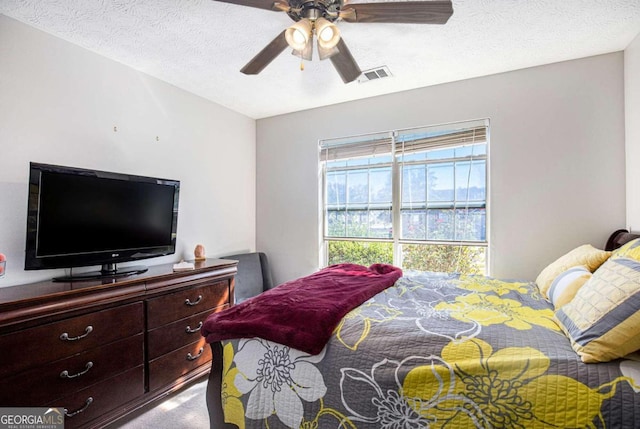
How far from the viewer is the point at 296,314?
1460 millimetres

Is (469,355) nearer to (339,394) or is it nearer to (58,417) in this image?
(339,394)

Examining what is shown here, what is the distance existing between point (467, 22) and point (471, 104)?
1023mm

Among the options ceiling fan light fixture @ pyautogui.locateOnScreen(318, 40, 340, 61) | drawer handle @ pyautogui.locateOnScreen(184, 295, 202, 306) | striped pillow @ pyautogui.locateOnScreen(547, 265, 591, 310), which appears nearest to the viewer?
striped pillow @ pyautogui.locateOnScreen(547, 265, 591, 310)

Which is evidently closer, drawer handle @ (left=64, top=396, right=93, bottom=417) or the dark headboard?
drawer handle @ (left=64, top=396, right=93, bottom=417)

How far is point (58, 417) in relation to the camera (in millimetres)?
1629

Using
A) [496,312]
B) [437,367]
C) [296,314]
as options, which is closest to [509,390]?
[437,367]

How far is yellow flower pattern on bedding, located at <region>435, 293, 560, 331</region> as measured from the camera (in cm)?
143

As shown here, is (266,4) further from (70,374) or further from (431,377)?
(70,374)

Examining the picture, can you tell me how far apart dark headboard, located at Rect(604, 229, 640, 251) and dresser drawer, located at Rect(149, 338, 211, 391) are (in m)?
3.28

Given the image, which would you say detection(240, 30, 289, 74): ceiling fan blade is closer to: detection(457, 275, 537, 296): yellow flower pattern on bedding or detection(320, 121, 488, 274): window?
detection(320, 121, 488, 274): window

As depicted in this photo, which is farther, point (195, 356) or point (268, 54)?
point (195, 356)

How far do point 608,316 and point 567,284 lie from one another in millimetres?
630

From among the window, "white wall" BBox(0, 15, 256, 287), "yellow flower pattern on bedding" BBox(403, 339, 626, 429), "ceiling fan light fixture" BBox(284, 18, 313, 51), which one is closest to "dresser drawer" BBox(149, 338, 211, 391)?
"white wall" BBox(0, 15, 256, 287)

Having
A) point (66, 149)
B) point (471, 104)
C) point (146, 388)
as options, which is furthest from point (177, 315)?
point (471, 104)
